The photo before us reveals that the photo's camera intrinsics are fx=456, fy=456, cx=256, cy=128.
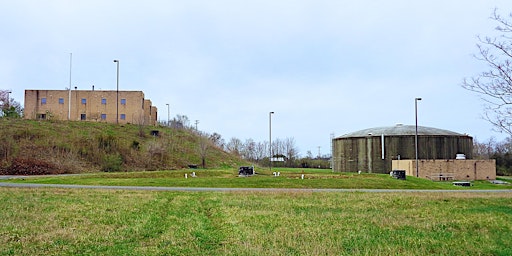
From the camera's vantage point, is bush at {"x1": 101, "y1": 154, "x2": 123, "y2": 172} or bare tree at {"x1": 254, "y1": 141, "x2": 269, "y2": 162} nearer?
bush at {"x1": 101, "y1": 154, "x2": 123, "y2": 172}

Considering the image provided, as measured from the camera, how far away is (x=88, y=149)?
179ft

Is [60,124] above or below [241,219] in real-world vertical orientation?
above

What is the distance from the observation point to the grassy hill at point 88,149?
46616 mm

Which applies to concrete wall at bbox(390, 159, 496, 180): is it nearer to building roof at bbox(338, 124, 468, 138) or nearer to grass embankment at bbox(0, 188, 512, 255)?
building roof at bbox(338, 124, 468, 138)

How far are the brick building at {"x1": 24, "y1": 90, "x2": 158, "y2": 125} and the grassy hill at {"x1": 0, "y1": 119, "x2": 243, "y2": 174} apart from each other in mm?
5674

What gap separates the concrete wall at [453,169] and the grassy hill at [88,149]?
25540mm

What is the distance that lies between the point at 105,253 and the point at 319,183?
23.3 m

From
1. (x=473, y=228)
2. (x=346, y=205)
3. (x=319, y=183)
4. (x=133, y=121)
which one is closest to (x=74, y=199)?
(x=346, y=205)

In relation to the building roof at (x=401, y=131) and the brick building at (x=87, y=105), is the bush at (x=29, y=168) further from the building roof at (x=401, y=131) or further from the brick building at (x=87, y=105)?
the building roof at (x=401, y=131)

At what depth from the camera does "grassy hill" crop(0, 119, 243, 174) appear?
46.6 m

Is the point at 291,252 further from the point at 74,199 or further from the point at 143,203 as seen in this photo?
the point at 74,199

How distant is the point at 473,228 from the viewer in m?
11.0

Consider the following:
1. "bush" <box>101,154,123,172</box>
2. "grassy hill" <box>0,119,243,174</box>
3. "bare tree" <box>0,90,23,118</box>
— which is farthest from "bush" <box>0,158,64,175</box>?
"bare tree" <box>0,90,23,118</box>

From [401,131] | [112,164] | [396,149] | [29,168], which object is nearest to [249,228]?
[29,168]
